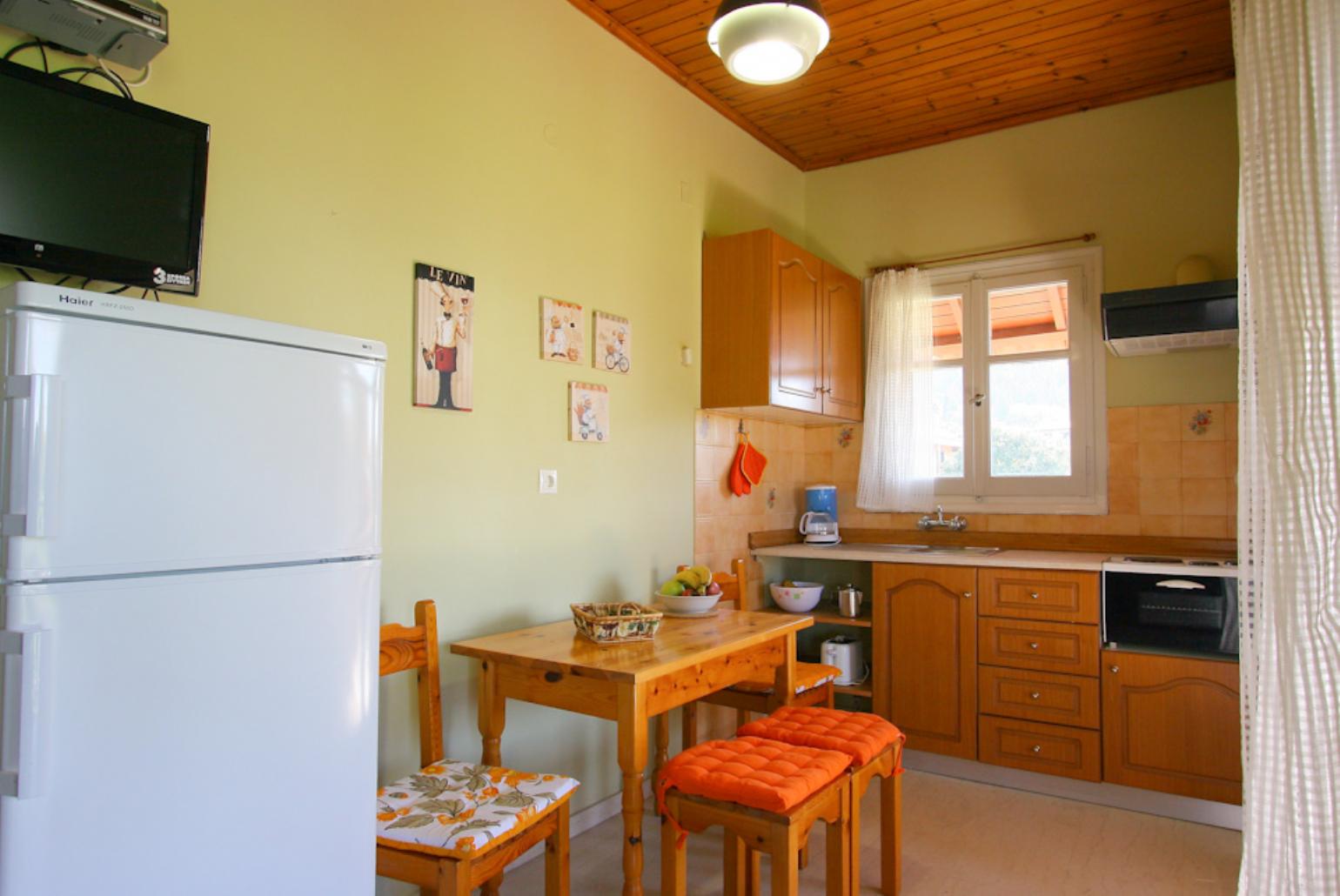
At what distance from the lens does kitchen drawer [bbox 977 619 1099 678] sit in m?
3.17

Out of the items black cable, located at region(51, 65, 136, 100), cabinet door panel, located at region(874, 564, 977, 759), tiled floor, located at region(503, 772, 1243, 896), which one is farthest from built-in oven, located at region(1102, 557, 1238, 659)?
black cable, located at region(51, 65, 136, 100)

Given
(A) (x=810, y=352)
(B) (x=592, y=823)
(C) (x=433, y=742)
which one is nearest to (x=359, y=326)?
(C) (x=433, y=742)

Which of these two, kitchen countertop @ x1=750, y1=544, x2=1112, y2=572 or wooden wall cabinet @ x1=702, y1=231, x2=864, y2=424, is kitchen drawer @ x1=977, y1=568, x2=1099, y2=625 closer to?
kitchen countertop @ x1=750, y1=544, x2=1112, y2=572

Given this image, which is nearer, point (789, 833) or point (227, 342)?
point (227, 342)

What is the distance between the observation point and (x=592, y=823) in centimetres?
289

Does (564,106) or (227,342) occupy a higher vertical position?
(564,106)

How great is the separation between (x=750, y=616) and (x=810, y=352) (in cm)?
146

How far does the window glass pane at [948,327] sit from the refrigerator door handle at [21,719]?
3.80m

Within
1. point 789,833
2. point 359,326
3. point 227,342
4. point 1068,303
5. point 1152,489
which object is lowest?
point 789,833

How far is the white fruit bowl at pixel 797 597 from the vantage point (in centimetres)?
372

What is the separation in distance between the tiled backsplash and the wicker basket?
120cm

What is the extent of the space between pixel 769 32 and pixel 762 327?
1599 millimetres

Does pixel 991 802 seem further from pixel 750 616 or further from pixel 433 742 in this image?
pixel 433 742

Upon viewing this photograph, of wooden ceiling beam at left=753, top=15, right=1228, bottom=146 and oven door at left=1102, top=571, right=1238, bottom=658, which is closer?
oven door at left=1102, top=571, right=1238, bottom=658
